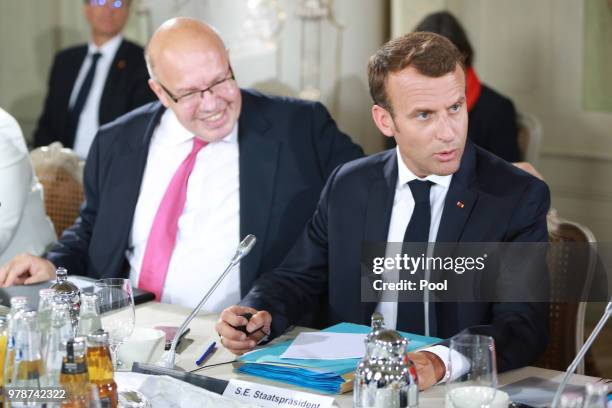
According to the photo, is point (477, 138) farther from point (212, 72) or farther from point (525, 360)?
point (525, 360)

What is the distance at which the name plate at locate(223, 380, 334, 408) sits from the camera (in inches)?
69.0

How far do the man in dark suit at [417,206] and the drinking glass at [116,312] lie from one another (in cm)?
21

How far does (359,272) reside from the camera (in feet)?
8.05

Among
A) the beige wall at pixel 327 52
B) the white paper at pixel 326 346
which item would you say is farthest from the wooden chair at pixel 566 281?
the beige wall at pixel 327 52

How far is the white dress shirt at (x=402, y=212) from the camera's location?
2336 mm

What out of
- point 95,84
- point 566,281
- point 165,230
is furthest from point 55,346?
point 95,84

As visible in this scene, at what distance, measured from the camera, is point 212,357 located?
2096mm

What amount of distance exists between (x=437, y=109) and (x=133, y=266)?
1.20 m

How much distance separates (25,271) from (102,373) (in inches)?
42.5

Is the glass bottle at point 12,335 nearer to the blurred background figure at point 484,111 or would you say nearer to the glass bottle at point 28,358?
the glass bottle at point 28,358

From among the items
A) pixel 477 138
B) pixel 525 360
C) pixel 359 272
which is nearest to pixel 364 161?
pixel 359 272

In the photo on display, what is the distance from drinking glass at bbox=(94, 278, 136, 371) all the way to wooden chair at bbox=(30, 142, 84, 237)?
1.47 m

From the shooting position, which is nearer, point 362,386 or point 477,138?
point 362,386

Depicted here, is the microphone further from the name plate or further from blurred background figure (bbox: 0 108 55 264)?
blurred background figure (bbox: 0 108 55 264)
